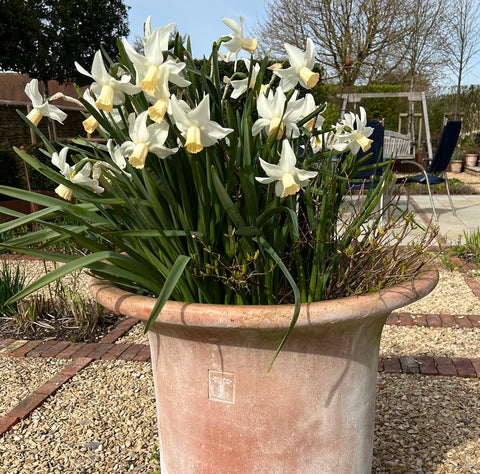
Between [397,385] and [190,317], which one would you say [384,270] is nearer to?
[190,317]

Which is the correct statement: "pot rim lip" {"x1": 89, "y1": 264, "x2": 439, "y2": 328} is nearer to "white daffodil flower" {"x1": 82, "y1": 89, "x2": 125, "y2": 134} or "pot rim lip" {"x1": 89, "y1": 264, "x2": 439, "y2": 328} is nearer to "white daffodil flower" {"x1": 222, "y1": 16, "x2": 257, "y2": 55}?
"white daffodil flower" {"x1": 82, "y1": 89, "x2": 125, "y2": 134}

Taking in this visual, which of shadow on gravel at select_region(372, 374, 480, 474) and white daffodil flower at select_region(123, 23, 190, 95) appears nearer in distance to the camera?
white daffodil flower at select_region(123, 23, 190, 95)

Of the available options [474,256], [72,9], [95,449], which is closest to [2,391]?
[95,449]

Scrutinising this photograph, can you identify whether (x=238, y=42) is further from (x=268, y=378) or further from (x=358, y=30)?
(x=358, y=30)

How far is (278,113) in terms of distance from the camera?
107cm

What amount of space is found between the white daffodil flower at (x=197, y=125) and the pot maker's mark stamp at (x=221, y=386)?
0.53 m

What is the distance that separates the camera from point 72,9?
8984 mm

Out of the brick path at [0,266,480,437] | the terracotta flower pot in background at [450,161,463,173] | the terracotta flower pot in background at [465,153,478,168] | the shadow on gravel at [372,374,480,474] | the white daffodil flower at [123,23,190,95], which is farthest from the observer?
the terracotta flower pot in background at [450,161,463,173]

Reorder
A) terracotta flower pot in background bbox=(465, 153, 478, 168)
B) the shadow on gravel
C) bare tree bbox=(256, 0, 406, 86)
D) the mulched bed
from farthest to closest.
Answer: bare tree bbox=(256, 0, 406, 86)
terracotta flower pot in background bbox=(465, 153, 478, 168)
the mulched bed
the shadow on gravel

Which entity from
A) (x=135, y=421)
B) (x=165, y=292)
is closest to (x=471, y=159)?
(x=135, y=421)

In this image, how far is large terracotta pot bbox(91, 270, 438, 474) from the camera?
3.58ft

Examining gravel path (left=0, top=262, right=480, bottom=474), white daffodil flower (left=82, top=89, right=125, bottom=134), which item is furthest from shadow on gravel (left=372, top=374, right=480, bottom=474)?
white daffodil flower (left=82, top=89, right=125, bottom=134)

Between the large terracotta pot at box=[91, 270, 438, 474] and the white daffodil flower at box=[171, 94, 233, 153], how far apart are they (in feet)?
1.13

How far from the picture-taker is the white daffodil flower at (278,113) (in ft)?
3.46
